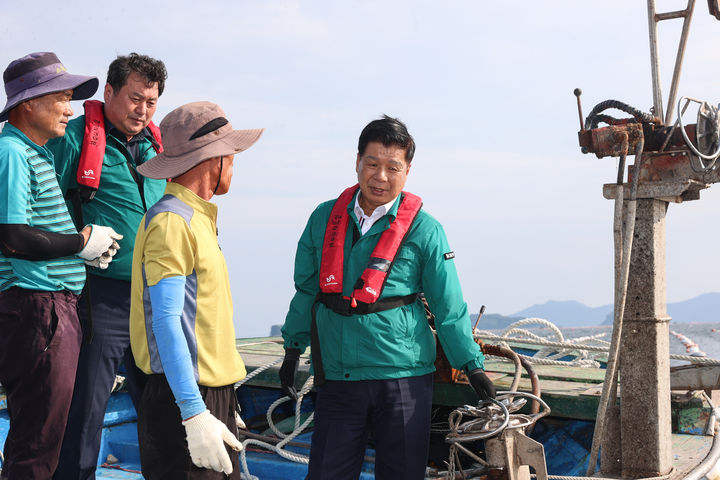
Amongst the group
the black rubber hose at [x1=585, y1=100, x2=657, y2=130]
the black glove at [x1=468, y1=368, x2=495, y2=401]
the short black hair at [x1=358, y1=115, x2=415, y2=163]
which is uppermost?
the black rubber hose at [x1=585, y1=100, x2=657, y2=130]

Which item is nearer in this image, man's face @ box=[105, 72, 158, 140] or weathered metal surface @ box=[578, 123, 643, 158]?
man's face @ box=[105, 72, 158, 140]

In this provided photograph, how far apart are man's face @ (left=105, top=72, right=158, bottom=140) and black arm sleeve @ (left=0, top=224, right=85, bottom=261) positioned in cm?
82

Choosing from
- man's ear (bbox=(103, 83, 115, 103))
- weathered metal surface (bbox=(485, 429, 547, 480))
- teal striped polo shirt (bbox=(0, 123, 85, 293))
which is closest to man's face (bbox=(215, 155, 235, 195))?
teal striped polo shirt (bbox=(0, 123, 85, 293))

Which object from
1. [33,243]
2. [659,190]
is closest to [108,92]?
[33,243]

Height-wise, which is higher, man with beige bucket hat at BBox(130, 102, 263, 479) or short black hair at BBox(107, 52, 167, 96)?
short black hair at BBox(107, 52, 167, 96)

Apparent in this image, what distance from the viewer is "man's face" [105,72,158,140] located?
3.51m

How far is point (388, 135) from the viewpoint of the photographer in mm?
3117

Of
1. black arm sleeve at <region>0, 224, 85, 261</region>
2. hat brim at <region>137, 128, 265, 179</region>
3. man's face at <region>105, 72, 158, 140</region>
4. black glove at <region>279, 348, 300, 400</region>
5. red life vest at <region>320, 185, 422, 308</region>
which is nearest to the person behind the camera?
hat brim at <region>137, 128, 265, 179</region>

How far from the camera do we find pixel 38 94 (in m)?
2.93

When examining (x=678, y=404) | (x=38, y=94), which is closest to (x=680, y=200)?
(x=678, y=404)

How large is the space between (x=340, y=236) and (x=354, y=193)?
10.1 inches

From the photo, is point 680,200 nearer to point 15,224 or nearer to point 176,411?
point 176,411

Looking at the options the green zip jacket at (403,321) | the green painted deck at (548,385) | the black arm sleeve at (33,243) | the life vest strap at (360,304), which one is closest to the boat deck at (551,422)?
the green painted deck at (548,385)

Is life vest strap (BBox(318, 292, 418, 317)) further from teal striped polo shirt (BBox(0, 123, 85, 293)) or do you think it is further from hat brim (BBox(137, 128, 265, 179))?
teal striped polo shirt (BBox(0, 123, 85, 293))
